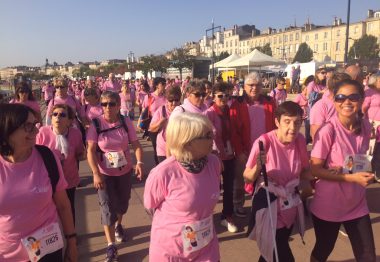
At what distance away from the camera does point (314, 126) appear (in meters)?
4.48

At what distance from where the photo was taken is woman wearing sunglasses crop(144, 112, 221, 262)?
222cm

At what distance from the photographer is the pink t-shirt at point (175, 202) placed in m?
2.25

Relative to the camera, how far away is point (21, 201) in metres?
2.15

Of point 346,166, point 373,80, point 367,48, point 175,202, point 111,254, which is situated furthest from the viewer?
point 367,48

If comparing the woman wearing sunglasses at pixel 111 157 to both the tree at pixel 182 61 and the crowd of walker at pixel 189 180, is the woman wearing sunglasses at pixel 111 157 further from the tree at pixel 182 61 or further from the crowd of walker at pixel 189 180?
the tree at pixel 182 61

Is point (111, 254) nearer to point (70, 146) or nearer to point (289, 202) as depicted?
point (70, 146)

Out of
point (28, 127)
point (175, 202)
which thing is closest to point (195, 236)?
point (175, 202)

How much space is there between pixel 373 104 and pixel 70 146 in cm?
447

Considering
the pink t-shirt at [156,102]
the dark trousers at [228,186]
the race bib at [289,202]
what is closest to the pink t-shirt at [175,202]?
the race bib at [289,202]

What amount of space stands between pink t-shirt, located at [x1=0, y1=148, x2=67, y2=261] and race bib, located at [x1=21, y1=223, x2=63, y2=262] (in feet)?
0.10

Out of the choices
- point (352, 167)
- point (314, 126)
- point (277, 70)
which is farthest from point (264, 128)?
point (277, 70)

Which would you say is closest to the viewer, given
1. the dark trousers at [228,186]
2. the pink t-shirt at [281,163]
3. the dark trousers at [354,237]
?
the dark trousers at [354,237]

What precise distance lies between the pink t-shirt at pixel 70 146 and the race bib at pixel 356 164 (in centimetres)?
276

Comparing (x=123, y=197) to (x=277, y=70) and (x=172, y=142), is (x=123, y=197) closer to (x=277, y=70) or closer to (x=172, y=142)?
(x=172, y=142)
